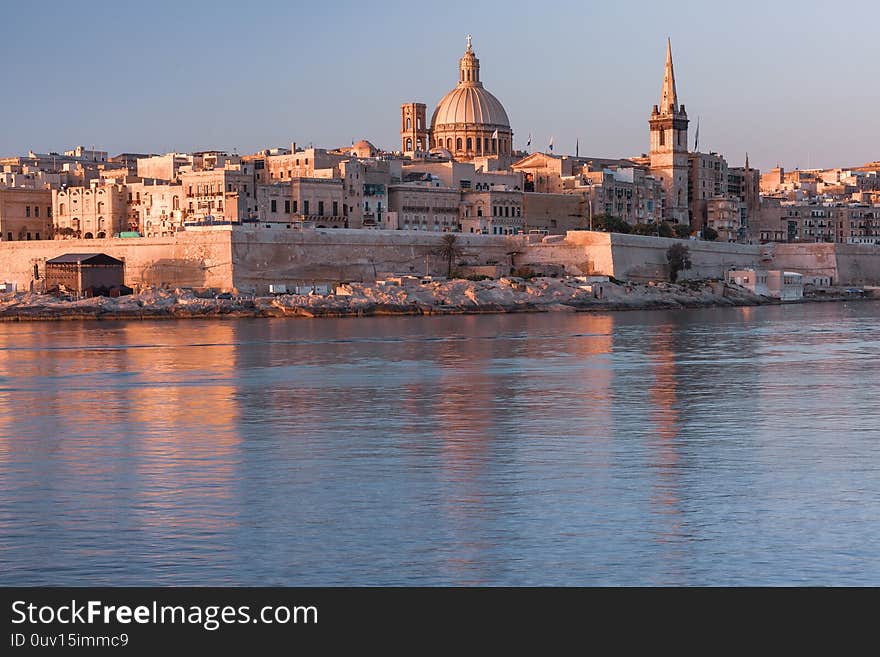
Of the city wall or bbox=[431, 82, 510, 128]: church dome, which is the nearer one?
the city wall

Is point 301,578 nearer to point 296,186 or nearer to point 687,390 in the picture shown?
point 687,390

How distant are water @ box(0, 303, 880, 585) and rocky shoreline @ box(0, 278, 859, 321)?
19.6 meters

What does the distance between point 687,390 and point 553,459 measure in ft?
22.1

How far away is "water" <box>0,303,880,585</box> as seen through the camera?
8.68 m

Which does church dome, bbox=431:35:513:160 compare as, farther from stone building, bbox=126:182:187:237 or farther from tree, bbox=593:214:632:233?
stone building, bbox=126:182:187:237

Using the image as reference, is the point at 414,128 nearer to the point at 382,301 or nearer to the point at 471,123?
the point at 471,123

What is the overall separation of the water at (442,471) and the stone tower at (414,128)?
52.7 metres

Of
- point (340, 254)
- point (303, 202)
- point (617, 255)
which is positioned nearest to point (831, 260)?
point (617, 255)

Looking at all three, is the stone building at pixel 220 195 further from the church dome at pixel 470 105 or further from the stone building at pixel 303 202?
the church dome at pixel 470 105

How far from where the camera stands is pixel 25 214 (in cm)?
5550

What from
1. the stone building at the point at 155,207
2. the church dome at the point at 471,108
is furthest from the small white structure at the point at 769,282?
the stone building at the point at 155,207

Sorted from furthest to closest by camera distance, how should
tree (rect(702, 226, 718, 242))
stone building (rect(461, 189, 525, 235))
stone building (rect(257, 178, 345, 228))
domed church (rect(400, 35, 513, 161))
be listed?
domed church (rect(400, 35, 513, 161))
tree (rect(702, 226, 718, 242))
stone building (rect(461, 189, 525, 235))
stone building (rect(257, 178, 345, 228))

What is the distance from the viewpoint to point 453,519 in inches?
388

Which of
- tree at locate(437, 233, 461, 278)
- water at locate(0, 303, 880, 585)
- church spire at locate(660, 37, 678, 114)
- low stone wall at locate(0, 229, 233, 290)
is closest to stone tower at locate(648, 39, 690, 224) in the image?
church spire at locate(660, 37, 678, 114)
